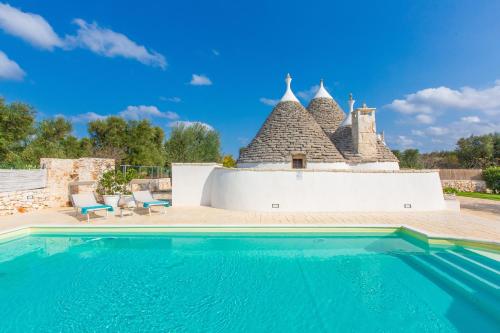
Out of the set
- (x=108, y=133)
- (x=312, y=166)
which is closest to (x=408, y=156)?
(x=312, y=166)

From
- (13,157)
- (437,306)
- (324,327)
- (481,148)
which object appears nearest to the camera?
(324,327)

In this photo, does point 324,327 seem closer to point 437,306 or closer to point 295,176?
point 437,306

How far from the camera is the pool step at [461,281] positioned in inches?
170

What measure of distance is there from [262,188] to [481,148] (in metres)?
42.6

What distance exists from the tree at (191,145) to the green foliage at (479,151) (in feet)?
128

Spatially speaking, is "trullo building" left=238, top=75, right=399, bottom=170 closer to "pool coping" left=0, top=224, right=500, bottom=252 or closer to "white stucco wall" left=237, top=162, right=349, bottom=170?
"white stucco wall" left=237, top=162, right=349, bottom=170

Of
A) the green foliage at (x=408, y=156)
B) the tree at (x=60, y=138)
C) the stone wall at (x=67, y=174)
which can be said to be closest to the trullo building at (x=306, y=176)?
the stone wall at (x=67, y=174)

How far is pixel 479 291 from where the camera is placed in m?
4.71

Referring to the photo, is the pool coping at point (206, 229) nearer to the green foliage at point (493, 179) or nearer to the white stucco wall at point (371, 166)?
the white stucco wall at point (371, 166)

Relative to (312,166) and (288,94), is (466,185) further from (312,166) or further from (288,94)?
(288,94)

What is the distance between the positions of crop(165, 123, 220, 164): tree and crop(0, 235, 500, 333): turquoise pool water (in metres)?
25.6

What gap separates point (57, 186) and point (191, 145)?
21.4m

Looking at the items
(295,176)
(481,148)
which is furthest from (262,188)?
(481,148)

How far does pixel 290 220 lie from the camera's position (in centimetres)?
934
